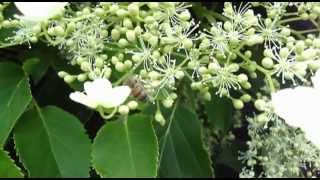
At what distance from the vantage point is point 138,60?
0.58 m

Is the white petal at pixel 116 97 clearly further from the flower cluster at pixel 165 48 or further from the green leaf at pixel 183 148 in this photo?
the green leaf at pixel 183 148

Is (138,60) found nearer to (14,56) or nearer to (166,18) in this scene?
(166,18)

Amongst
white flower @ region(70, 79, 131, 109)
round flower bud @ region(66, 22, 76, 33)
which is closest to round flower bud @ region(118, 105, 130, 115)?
white flower @ region(70, 79, 131, 109)

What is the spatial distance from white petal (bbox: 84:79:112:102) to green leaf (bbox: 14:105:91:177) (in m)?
0.09

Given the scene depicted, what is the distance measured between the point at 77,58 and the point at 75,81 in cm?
3

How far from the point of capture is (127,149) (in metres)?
0.58

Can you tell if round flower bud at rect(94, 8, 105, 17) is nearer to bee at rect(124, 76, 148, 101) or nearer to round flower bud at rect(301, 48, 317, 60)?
bee at rect(124, 76, 148, 101)

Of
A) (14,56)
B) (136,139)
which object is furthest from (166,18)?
(14,56)

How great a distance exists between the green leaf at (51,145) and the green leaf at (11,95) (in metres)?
0.02

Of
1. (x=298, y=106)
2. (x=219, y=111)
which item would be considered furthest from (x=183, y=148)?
(x=298, y=106)

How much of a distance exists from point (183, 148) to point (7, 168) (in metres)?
0.21

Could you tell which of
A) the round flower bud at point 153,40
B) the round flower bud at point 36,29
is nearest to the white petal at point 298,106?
the round flower bud at point 153,40

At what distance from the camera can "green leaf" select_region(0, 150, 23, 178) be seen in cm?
57

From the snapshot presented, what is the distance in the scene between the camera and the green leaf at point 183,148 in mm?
680
